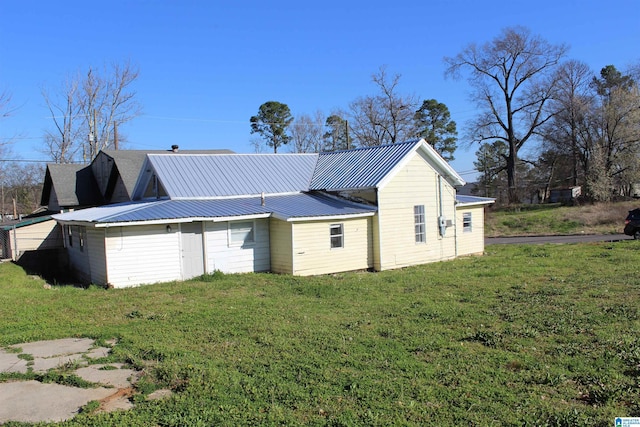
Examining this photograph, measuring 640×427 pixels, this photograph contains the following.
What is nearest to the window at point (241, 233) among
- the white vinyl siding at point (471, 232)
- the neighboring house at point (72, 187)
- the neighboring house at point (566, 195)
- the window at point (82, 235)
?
the window at point (82, 235)

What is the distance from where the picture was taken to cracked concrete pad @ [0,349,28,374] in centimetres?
753

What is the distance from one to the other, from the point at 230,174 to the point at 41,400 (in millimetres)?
15663

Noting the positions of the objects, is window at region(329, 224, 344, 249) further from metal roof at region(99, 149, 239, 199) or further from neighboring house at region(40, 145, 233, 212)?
neighboring house at region(40, 145, 233, 212)

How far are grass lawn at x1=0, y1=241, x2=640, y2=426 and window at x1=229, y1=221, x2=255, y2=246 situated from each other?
2397 mm

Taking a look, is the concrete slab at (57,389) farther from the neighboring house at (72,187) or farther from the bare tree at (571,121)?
the bare tree at (571,121)

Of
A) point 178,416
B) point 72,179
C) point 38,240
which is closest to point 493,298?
point 178,416

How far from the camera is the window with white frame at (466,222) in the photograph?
23.9 meters

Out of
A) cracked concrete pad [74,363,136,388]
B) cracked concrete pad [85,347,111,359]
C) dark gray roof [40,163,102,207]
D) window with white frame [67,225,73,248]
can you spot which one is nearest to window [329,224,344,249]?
cracked concrete pad [85,347,111,359]

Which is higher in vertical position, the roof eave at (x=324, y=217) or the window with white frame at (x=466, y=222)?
the roof eave at (x=324, y=217)

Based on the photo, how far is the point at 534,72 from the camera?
52625mm

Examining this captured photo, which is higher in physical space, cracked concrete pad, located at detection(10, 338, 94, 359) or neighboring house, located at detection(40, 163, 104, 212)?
neighboring house, located at detection(40, 163, 104, 212)

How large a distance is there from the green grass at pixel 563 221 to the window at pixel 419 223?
1873cm

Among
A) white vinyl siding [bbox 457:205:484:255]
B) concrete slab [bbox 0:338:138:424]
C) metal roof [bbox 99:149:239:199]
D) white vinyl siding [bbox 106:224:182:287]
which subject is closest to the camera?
concrete slab [bbox 0:338:138:424]

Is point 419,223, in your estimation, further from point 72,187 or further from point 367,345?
point 72,187
